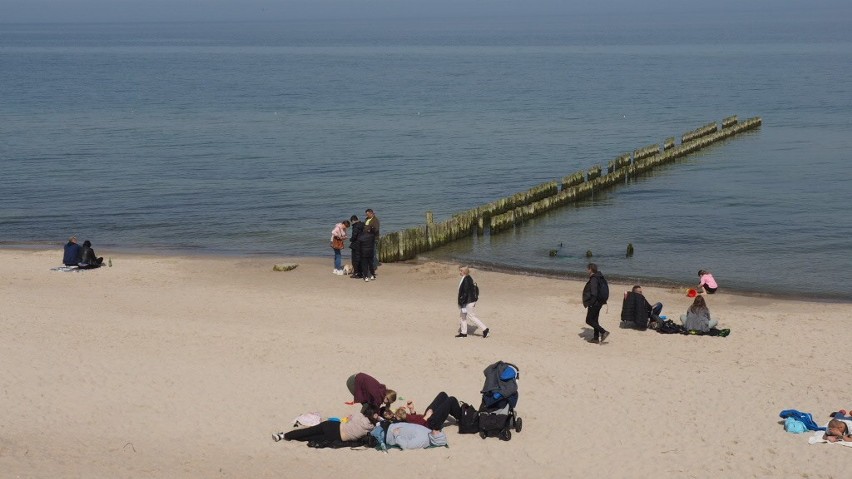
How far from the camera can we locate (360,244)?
2592cm

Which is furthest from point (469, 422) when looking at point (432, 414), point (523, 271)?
point (523, 271)

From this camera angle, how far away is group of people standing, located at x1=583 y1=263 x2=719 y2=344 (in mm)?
19531

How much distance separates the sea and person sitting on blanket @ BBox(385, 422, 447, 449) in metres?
14.8

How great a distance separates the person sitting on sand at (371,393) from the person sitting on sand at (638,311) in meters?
7.66

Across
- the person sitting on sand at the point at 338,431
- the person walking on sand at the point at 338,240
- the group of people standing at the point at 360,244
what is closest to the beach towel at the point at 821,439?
the person sitting on sand at the point at 338,431

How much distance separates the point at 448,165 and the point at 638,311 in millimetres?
30448

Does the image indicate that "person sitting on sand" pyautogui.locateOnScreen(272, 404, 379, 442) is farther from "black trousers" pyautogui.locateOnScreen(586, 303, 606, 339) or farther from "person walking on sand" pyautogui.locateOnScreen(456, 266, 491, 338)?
"black trousers" pyautogui.locateOnScreen(586, 303, 606, 339)

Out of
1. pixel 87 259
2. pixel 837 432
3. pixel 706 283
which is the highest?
pixel 87 259

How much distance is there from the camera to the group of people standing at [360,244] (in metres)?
25.5

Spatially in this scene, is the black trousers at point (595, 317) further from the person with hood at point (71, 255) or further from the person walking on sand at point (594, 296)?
the person with hood at point (71, 255)

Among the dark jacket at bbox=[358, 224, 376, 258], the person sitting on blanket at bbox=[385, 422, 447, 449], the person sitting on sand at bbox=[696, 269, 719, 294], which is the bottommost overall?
the person sitting on blanket at bbox=[385, 422, 447, 449]

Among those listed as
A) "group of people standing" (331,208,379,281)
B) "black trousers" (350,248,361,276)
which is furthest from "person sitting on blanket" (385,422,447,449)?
"black trousers" (350,248,361,276)

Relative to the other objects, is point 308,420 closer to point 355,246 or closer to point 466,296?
point 466,296

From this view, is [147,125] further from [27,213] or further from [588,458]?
[588,458]
